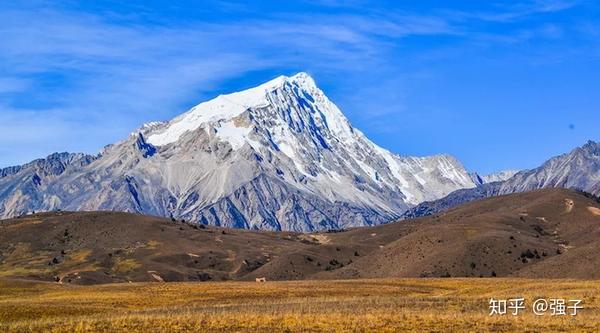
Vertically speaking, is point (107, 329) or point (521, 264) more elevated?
point (521, 264)

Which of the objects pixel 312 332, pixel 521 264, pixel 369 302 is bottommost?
pixel 312 332

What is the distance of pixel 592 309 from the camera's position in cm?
6756

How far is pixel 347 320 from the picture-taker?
60.0m

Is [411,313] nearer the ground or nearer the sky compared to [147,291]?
nearer the ground

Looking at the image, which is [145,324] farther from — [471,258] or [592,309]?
[471,258]

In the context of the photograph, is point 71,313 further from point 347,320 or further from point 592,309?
point 592,309

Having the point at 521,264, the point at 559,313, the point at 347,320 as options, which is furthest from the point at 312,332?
the point at 521,264

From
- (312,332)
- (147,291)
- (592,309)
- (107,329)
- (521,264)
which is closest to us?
(312,332)

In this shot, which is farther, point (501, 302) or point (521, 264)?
point (521, 264)

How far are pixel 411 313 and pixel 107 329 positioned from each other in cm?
2334

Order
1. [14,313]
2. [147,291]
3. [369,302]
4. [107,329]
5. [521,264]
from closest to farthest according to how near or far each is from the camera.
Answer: [107,329], [14,313], [369,302], [147,291], [521,264]

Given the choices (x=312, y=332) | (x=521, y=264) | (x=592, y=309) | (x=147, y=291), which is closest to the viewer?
(x=312, y=332)

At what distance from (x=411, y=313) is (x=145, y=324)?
2057cm

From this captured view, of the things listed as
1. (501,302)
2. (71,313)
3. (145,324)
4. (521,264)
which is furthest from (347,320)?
(521,264)
